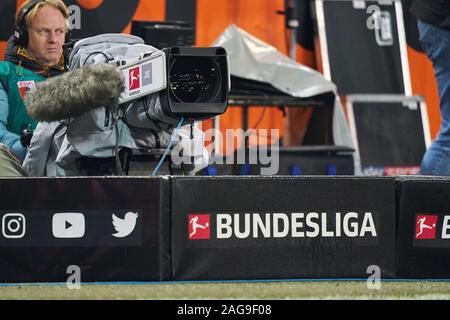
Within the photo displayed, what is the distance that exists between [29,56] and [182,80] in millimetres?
1066

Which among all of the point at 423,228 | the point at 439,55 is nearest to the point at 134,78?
the point at 423,228

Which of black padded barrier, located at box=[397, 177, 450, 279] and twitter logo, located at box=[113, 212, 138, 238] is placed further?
black padded barrier, located at box=[397, 177, 450, 279]

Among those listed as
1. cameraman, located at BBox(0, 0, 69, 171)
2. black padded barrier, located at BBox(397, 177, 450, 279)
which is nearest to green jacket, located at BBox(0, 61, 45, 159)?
cameraman, located at BBox(0, 0, 69, 171)

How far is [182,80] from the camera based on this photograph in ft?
10.7

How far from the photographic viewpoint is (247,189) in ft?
10.2

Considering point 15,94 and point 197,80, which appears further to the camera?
point 15,94

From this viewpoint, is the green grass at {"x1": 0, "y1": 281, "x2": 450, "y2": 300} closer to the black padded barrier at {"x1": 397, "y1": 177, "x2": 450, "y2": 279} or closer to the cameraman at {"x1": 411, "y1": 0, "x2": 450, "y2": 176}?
the black padded barrier at {"x1": 397, "y1": 177, "x2": 450, "y2": 279}

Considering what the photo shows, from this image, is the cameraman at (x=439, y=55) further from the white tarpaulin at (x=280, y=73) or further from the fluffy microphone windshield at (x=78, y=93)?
the fluffy microphone windshield at (x=78, y=93)

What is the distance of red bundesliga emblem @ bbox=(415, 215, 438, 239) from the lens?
3.24 meters

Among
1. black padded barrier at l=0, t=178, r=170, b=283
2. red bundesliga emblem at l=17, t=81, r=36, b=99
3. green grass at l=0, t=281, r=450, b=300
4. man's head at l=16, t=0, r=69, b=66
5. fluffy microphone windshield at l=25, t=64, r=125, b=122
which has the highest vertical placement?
man's head at l=16, t=0, r=69, b=66

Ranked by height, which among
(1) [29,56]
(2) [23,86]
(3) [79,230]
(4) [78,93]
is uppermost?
(1) [29,56]

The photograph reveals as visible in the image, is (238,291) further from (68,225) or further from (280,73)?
(280,73)

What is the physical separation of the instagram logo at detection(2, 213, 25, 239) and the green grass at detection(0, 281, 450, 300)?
0.17m

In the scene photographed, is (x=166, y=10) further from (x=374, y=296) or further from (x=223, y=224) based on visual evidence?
(x=374, y=296)
